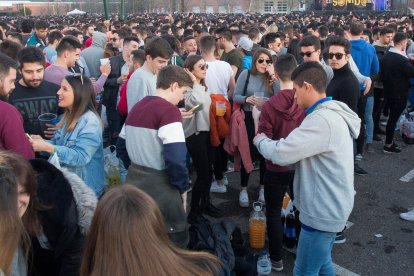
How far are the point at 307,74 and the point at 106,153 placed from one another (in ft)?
10.1

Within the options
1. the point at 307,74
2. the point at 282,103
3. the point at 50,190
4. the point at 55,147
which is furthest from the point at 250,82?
the point at 50,190

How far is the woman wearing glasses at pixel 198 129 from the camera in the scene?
426cm

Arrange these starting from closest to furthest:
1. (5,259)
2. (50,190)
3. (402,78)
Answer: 1. (5,259)
2. (50,190)
3. (402,78)

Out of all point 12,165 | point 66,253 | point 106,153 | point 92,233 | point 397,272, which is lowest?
point 397,272

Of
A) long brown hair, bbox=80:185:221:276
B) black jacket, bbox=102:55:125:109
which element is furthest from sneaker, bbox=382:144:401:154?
long brown hair, bbox=80:185:221:276

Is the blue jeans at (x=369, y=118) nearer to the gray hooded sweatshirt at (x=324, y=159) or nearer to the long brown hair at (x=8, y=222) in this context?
the gray hooded sweatshirt at (x=324, y=159)

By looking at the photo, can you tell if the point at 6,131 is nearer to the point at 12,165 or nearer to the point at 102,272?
the point at 12,165

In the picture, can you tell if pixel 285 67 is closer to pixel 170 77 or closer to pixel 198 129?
pixel 198 129

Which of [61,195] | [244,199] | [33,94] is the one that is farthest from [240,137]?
[61,195]

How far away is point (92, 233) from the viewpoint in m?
1.58

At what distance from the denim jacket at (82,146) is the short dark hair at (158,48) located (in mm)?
1146

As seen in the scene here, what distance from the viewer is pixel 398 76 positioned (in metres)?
6.48

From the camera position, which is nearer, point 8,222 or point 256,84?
point 8,222

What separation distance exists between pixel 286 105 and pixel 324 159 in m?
1.00
